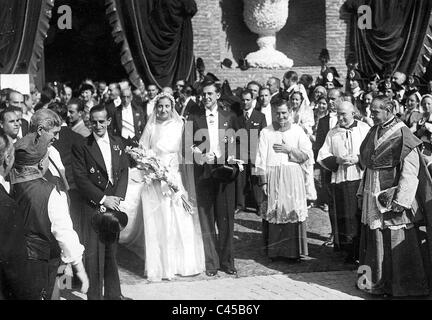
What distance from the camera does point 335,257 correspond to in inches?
305

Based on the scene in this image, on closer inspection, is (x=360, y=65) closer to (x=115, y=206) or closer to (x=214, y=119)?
(x=214, y=119)

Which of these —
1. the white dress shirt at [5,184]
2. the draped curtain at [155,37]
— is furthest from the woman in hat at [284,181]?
the draped curtain at [155,37]

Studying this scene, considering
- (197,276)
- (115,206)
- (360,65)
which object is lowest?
(197,276)

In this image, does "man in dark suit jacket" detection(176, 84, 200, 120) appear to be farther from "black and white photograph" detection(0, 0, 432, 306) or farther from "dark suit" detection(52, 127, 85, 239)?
"dark suit" detection(52, 127, 85, 239)

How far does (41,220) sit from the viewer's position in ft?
15.2

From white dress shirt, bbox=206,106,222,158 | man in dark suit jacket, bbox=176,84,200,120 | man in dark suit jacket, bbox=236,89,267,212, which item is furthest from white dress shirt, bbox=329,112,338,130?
man in dark suit jacket, bbox=176,84,200,120

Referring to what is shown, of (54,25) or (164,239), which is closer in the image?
(164,239)

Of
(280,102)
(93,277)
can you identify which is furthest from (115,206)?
(280,102)

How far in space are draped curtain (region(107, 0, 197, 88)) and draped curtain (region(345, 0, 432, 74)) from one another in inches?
133

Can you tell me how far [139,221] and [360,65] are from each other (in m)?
8.37

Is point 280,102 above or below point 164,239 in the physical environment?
above

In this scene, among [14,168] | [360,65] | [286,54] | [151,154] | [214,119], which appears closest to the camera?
[14,168]

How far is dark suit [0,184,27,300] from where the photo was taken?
4.09 metres

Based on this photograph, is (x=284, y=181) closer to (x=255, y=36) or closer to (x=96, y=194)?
(x=96, y=194)
